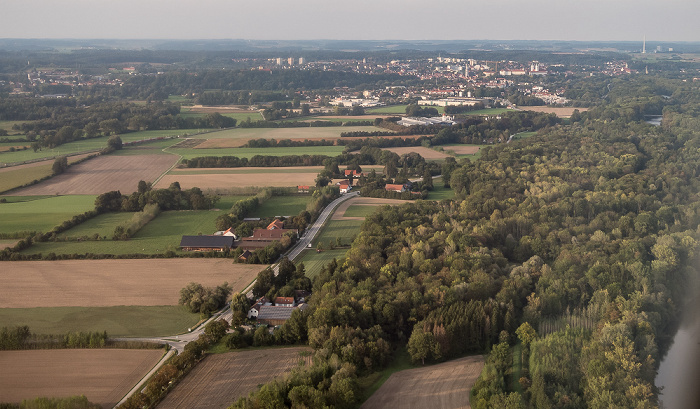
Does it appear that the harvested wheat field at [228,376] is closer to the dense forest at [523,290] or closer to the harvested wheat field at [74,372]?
the dense forest at [523,290]

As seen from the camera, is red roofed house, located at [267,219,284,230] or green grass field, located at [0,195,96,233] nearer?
red roofed house, located at [267,219,284,230]

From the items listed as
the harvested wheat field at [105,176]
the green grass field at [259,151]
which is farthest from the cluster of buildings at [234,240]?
the green grass field at [259,151]

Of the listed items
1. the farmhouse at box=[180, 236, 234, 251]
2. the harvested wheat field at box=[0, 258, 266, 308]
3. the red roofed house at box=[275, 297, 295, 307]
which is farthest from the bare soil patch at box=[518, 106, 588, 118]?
the red roofed house at box=[275, 297, 295, 307]

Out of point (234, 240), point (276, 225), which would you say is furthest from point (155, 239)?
point (276, 225)

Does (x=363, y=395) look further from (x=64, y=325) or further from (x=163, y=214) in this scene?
(x=163, y=214)

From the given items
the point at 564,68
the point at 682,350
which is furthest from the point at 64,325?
the point at 564,68

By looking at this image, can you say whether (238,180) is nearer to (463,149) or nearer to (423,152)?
(423,152)

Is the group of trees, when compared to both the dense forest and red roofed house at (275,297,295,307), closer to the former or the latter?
red roofed house at (275,297,295,307)
